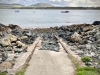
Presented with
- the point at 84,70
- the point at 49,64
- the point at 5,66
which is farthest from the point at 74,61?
the point at 5,66

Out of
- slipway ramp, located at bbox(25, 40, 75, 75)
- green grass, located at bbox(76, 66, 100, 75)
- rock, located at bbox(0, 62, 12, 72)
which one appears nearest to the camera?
green grass, located at bbox(76, 66, 100, 75)

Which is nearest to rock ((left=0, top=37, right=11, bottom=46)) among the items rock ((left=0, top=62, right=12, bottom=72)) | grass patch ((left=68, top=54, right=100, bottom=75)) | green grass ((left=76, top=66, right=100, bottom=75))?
rock ((left=0, top=62, right=12, bottom=72))

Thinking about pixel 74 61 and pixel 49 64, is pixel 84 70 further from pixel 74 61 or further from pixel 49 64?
pixel 49 64

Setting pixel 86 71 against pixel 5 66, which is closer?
pixel 86 71

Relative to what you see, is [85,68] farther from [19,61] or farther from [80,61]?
[19,61]

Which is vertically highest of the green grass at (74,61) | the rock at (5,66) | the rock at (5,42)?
the rock at (5,66)

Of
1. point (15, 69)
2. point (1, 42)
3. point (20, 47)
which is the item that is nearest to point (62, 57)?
point (15, 69)

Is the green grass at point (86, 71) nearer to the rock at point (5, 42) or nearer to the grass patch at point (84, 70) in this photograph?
the grass patch at point (84, 70)

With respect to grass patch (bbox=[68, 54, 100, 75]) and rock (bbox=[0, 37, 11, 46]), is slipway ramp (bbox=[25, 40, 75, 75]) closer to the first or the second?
grass patch (bbox=[68, 54, 100, 75])

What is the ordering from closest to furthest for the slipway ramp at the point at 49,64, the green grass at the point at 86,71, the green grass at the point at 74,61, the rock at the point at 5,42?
the green grass at the point at 86,71, the slipway ramp at the point at 49,64, the green grass at the point at 74,61, the rock at the point at 5,42

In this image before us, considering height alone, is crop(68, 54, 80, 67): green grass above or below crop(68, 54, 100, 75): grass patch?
below

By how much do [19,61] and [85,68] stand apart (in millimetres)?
5011

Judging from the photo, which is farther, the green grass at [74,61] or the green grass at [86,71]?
the green grass at [74,61]

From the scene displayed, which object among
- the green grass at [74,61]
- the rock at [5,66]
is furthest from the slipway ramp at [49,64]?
the rock at [5,66]
